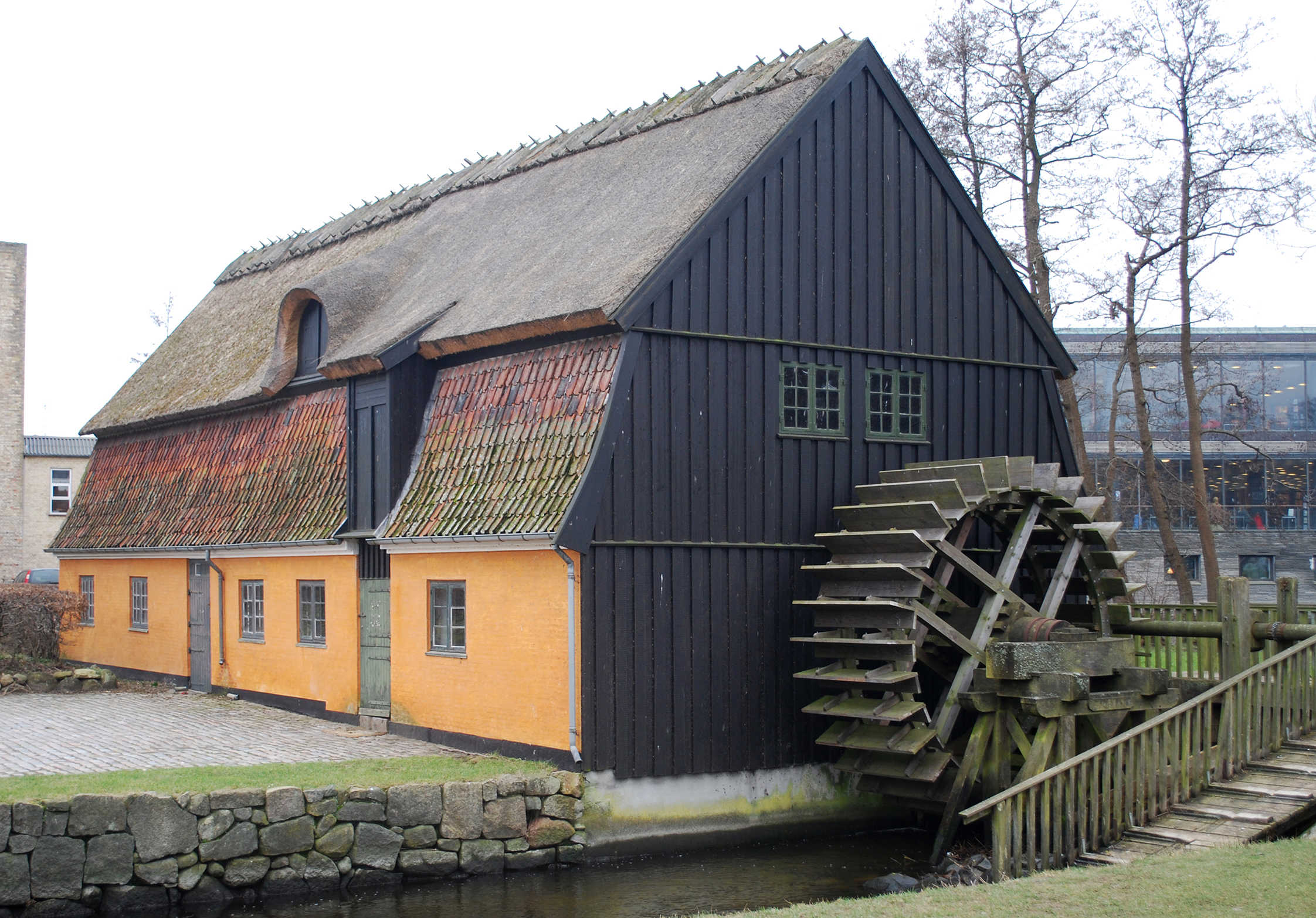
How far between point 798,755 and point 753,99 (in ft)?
25.1

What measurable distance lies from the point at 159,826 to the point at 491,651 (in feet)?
12.9

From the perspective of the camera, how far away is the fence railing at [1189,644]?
15.8m

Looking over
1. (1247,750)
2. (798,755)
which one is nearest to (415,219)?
(798,755)

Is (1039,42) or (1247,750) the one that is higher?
(1039,42)

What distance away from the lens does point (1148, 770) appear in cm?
1220

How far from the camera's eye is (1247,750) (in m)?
12.5

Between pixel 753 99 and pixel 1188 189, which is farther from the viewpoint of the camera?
pixel 1188 189

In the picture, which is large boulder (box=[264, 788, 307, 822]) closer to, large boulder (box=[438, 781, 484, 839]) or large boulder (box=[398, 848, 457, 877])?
large boulder (box=[398, 848, 457, 877])

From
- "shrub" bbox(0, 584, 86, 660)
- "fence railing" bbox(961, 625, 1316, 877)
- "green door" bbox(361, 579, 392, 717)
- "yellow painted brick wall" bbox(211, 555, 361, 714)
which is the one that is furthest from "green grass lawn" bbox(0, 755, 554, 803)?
"shrub" bbox(0, 584, 86, 660)

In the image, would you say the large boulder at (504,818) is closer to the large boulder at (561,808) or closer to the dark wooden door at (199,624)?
the large boulder at (561,808)

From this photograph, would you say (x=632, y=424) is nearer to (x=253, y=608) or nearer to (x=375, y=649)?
(x=375, y=649)

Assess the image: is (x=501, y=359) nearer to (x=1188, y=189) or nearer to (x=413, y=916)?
(x=413, y=916)

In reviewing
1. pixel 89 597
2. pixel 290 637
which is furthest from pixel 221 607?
pixel 89 597

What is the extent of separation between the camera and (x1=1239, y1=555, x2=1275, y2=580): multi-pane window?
146ft
